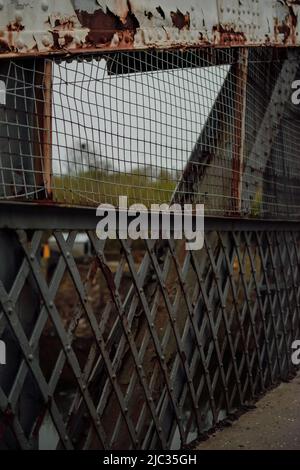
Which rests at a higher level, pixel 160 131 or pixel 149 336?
pixel 160 131

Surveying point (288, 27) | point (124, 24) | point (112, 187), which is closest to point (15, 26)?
point (124, 24)

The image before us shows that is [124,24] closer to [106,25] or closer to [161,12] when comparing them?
[106,25]

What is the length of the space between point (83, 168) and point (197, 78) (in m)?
1.59

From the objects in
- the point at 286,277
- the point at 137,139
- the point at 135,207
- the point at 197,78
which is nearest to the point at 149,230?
the point at 135,207

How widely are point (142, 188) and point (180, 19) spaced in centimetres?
111

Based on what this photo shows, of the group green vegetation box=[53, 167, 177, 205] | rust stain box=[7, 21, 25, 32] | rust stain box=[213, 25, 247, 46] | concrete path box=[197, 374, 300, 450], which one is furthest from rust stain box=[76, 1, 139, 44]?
concrete path box=[197, 374, 300, 450]

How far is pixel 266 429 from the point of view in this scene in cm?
527

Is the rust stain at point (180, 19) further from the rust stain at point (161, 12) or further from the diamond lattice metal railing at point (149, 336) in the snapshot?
the diamond lattice metal railing at point (149, 336)

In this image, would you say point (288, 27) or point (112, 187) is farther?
point (288, 27)

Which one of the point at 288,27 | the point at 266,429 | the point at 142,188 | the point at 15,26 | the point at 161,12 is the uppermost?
the point at 288,27

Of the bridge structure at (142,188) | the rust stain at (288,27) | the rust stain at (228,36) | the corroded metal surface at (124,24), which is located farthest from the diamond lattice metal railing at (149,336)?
the rust stain at (288,27)

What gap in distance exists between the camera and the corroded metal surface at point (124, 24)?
10.5 ft

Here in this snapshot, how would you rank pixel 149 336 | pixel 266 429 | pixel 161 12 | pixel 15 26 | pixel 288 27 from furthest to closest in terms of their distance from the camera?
pixel 288 27
pixel 266 429
pixel 149 336
pixel 161 12
pixel 15 26

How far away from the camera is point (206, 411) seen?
589 cm
